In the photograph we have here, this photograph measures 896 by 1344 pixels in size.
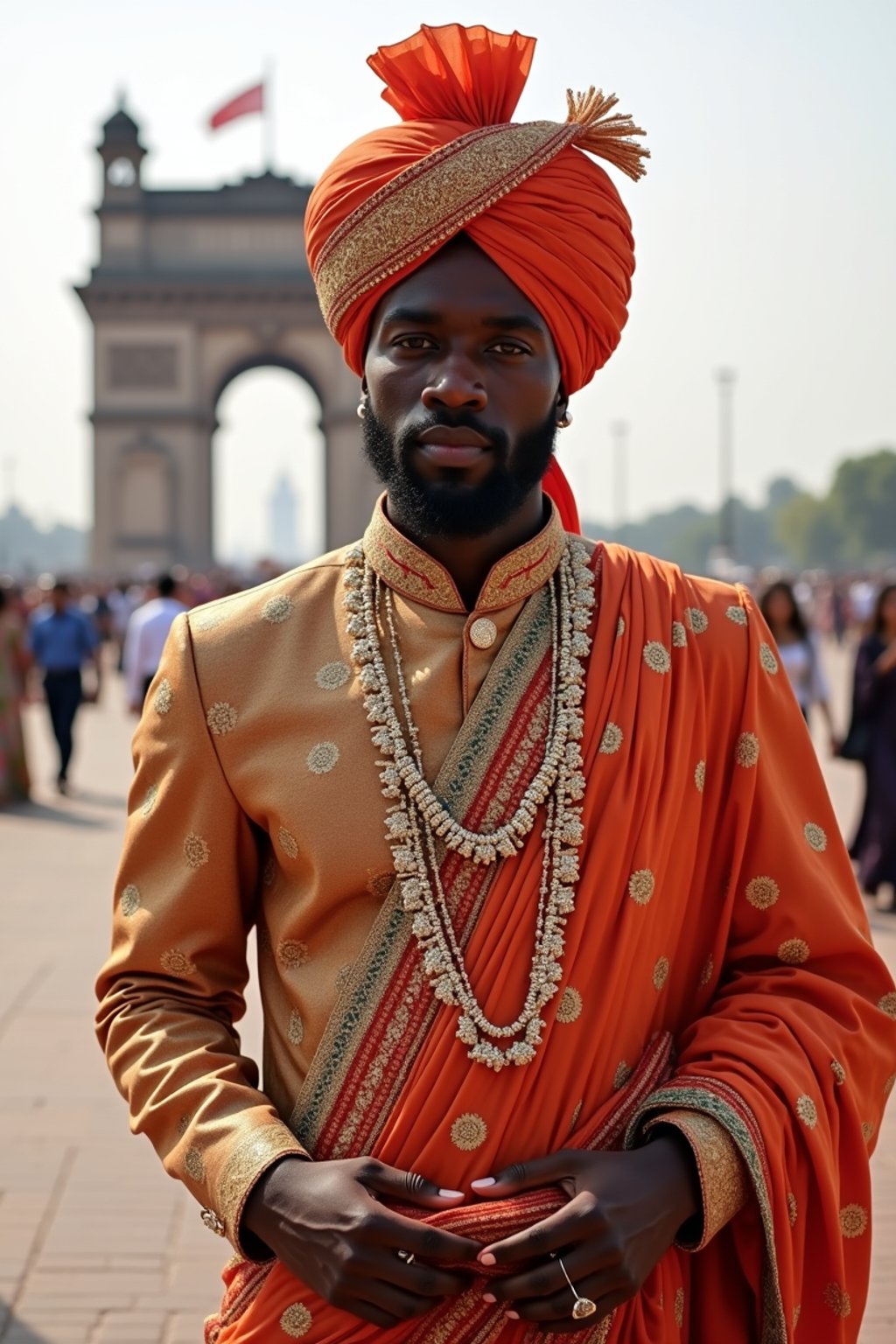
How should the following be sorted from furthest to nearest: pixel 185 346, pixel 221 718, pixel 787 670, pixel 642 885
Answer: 1. pixel 185 346
2. pixel 787 670
3. pixel 221 718
4. pixel 642 885

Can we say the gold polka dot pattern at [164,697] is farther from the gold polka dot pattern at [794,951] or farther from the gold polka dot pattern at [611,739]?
the gold polka dot pattern at [794,951]

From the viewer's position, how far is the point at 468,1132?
1.96 meters

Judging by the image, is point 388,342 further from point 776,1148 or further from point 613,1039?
point 776,1148

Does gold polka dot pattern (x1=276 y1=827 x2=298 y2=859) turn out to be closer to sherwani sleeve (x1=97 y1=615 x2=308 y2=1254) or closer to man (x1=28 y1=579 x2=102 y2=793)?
sherwani sleeve (x1=97 y1=615 x2=308 y2=1254)

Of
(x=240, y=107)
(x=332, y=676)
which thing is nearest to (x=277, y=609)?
(x=332, y=676)

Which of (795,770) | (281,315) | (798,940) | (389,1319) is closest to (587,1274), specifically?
(389,1319)

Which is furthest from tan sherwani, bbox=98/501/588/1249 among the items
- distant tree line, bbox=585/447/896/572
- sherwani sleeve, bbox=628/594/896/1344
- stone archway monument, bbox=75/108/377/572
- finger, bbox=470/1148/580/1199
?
distant tree line, bbox=585/447/896/572

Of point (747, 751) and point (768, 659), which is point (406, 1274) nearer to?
point (747, 751)

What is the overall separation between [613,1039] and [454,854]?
10.9 inches

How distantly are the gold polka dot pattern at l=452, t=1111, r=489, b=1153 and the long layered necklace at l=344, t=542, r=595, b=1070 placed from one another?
64mm

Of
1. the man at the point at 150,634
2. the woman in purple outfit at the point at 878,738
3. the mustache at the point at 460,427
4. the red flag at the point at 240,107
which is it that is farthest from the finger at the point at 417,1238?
the red flag at the point at 240,107

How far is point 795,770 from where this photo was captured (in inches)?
86.0

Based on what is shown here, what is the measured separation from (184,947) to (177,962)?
0.07ft

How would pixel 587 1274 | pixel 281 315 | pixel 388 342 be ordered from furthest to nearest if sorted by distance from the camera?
pixel 281 315 → pixel 388 342 → pixel 587 1274
